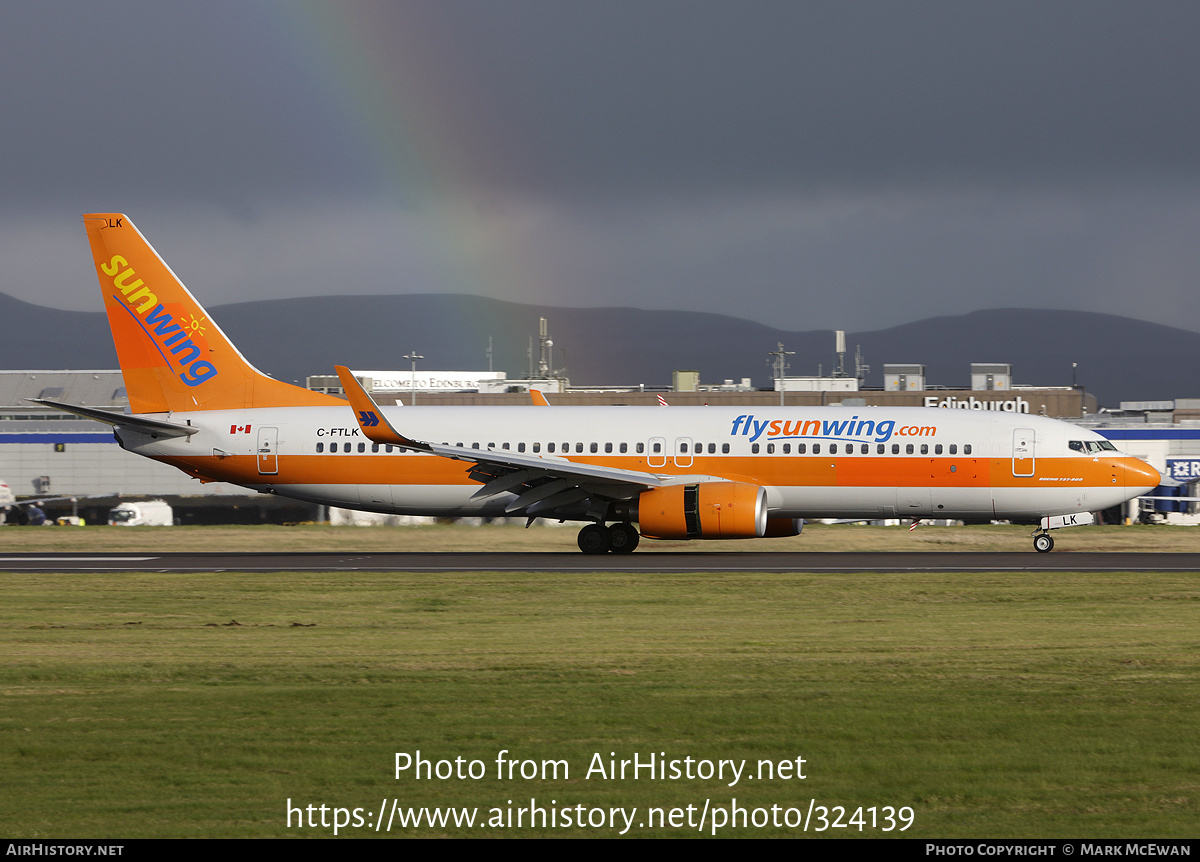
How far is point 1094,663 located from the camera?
49.1ft

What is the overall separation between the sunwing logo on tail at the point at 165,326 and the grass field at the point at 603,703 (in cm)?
1399

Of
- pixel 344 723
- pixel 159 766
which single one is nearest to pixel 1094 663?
pixel 344 723

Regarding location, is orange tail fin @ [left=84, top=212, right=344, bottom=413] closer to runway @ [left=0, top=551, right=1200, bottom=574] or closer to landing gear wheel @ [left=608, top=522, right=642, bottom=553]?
runway @ [left=0, top=551, right=1200, bottom=574]

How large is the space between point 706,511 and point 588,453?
178 inches

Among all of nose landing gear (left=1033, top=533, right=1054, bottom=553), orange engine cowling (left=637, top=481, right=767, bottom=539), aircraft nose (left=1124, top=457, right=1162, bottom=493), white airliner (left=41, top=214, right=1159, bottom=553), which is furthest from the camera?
nose landing gear (left=1033, top=533, right=1054, bottom=553)

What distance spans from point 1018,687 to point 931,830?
214 inches

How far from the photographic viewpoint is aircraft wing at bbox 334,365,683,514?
30344 millimetres

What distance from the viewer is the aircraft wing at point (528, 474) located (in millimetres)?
30344

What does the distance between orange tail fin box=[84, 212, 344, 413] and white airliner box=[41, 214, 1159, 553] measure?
0.04m

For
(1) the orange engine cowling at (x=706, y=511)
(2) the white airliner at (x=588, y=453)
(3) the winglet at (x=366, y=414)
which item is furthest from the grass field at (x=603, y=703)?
(2) the white airliner at (x=588, y=453)

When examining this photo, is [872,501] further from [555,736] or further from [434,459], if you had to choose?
[555,736]

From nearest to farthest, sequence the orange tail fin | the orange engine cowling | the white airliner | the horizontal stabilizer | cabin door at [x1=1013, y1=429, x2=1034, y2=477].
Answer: the orange engine cowling → the white airliner → cabin door at [x1=1013, y1=429, x2=1034, y2=477] → the horizontal stabilizer → the orange tail fin

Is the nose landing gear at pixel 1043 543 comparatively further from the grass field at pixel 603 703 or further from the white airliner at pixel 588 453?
the grass field at pixel 603 703

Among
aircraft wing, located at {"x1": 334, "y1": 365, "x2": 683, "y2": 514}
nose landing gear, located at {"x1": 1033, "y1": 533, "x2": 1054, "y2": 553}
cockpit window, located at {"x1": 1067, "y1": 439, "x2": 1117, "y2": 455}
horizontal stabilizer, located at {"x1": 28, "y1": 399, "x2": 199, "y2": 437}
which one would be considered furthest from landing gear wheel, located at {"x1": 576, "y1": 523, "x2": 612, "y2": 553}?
cockpit window, located at {"x1": 1067, "y1": 439, "x2": 1117, "y2": 455}
